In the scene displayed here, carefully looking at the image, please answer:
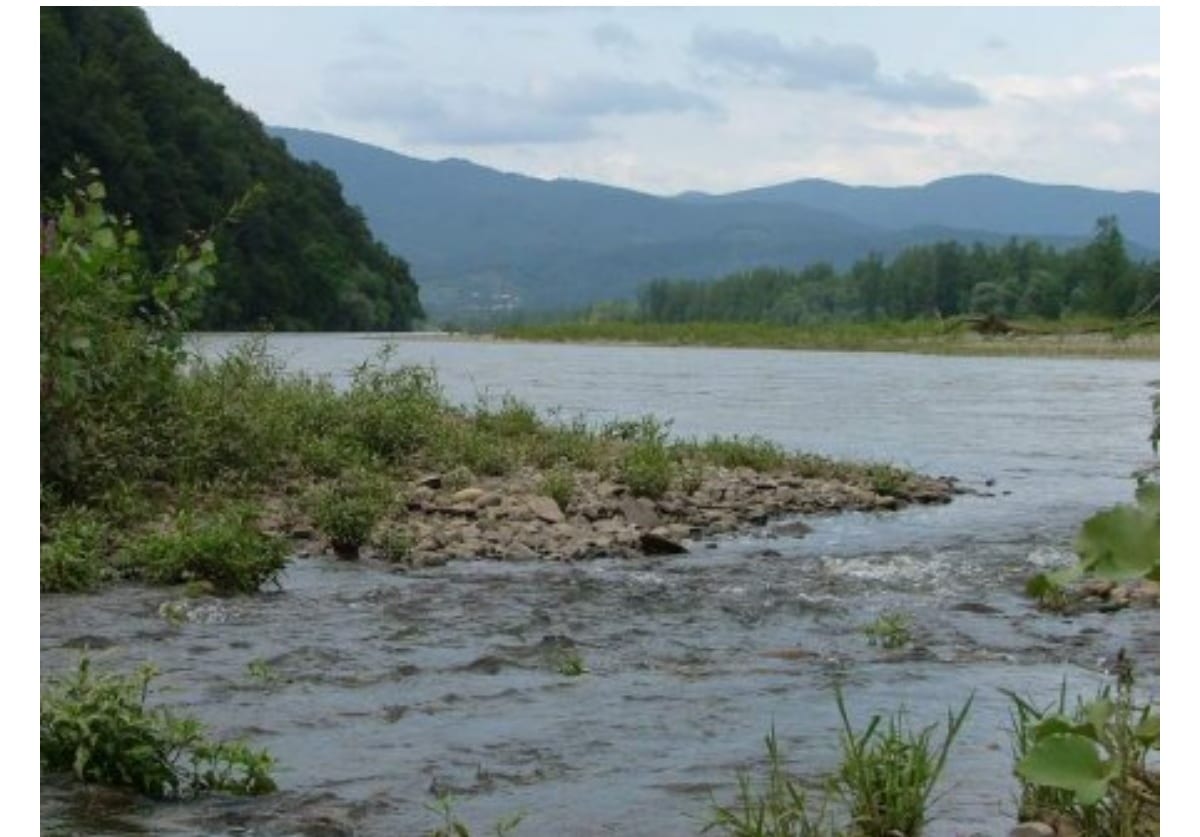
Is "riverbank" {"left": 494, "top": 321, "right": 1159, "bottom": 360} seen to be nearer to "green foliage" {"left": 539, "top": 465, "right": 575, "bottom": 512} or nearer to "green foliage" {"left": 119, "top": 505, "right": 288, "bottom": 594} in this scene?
"green foliage" {"left": 539, "top": 465, "right": 575, "bottom": 512}

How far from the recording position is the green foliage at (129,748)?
272 inches

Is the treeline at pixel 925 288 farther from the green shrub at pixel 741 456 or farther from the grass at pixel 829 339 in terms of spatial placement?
the green shrub at pixel 741 456

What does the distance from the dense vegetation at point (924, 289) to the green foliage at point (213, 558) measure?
83991 millimetres

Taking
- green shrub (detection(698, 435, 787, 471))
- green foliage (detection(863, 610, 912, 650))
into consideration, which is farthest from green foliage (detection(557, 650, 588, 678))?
green shrub (detection(698, 435, 787, 471))

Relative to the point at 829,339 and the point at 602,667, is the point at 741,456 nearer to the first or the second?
the point at 602,667

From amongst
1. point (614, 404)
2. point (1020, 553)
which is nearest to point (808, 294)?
point (614, 404)

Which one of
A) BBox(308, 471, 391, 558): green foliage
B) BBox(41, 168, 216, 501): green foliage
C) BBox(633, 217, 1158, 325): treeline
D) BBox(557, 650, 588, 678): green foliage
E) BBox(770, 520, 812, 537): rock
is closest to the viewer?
BBox(557, 650, 588, 678): green foliage

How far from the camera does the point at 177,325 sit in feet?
57.3

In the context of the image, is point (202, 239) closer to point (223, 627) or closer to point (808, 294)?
point (223, 627)

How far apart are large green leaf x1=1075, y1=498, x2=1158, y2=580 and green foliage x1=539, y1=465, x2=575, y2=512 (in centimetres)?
1492

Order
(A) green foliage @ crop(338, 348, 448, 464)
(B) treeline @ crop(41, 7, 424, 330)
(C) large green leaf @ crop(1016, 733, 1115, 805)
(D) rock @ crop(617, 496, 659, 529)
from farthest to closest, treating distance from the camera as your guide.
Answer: (B) treeline @ crop(41, 7, 424, 330), (A) green foliage @ crop(338, 348, 448, 464), (D) rock @ crop(617, 496, 659, 529), (C) large green leaf @ crop(1016, 733, 1115, 805)

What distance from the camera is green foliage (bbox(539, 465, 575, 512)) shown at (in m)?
18.3

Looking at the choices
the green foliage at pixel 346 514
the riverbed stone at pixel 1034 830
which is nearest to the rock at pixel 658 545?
the green foliage at pixel 346 514

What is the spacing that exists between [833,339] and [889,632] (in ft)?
280
